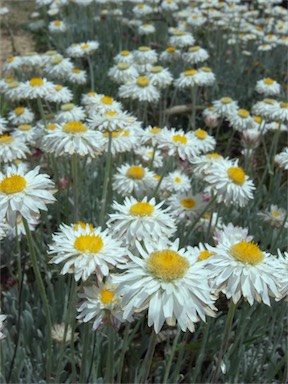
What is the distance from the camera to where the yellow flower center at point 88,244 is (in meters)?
1.55

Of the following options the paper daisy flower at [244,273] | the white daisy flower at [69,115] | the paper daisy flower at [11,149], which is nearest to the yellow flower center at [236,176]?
the paper daisy flower at [244,273]

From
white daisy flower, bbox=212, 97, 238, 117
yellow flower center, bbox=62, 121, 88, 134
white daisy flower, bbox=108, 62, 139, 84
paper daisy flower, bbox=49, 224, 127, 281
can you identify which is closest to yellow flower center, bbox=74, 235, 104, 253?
paper daisy flower, bbox=49, 224, 127, 281

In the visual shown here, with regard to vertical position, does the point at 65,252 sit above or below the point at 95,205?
above

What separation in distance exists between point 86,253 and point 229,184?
887mm

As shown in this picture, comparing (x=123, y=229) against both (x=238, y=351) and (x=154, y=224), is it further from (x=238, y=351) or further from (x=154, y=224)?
(x=238, y=351)

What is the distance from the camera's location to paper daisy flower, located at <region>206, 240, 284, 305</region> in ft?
4.58

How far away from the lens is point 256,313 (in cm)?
252

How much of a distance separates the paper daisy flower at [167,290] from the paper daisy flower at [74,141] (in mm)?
815

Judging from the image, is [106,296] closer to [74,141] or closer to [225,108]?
[74,141]

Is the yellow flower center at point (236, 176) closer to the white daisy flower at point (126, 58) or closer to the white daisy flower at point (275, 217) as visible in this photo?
the white daisy flower at point (275, 217)

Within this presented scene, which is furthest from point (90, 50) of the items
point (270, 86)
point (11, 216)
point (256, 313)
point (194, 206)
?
point (11, 216)

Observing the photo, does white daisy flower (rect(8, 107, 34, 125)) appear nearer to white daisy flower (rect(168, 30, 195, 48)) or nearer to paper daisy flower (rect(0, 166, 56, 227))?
paper daisy flower (rect(0, 166, 56, 227))

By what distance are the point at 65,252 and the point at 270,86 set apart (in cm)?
294

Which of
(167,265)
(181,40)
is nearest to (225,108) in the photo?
(181,40)
